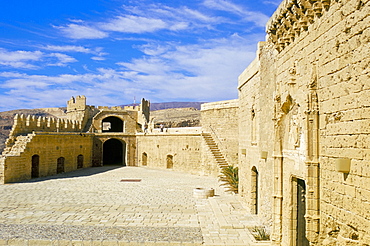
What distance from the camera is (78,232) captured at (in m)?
8.80

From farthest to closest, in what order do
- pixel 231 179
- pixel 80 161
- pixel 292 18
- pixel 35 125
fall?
pixel 80 161 → pixel 35 125 → pixel 231 179 → pixel 292 18

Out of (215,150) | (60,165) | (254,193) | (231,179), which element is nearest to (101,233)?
(254,193)

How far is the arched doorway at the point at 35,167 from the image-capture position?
20453 mm

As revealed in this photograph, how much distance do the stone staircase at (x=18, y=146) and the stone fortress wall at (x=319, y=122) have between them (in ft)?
51.8

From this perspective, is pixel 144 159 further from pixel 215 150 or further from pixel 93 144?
pixel 215 150

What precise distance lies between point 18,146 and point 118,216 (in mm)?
11860

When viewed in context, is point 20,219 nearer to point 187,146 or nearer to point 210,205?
point 210,205

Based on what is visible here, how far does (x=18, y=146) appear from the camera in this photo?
19.3m

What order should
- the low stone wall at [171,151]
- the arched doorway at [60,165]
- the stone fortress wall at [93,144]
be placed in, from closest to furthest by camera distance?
the stone fortress wall at [93,144]
the low stone wall at [171,151]
the arched doorway at [60,165]

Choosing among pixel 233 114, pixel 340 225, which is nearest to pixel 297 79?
pixel 340 225

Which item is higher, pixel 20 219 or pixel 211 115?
pixel 211 115

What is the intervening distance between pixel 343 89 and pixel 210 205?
861cm

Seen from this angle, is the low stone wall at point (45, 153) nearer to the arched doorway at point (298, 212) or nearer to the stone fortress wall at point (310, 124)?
the stone fortress wall at point (310, 124)

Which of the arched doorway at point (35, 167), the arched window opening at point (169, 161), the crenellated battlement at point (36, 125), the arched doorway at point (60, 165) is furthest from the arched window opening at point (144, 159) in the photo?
the arched doorway at point (35, 167)
